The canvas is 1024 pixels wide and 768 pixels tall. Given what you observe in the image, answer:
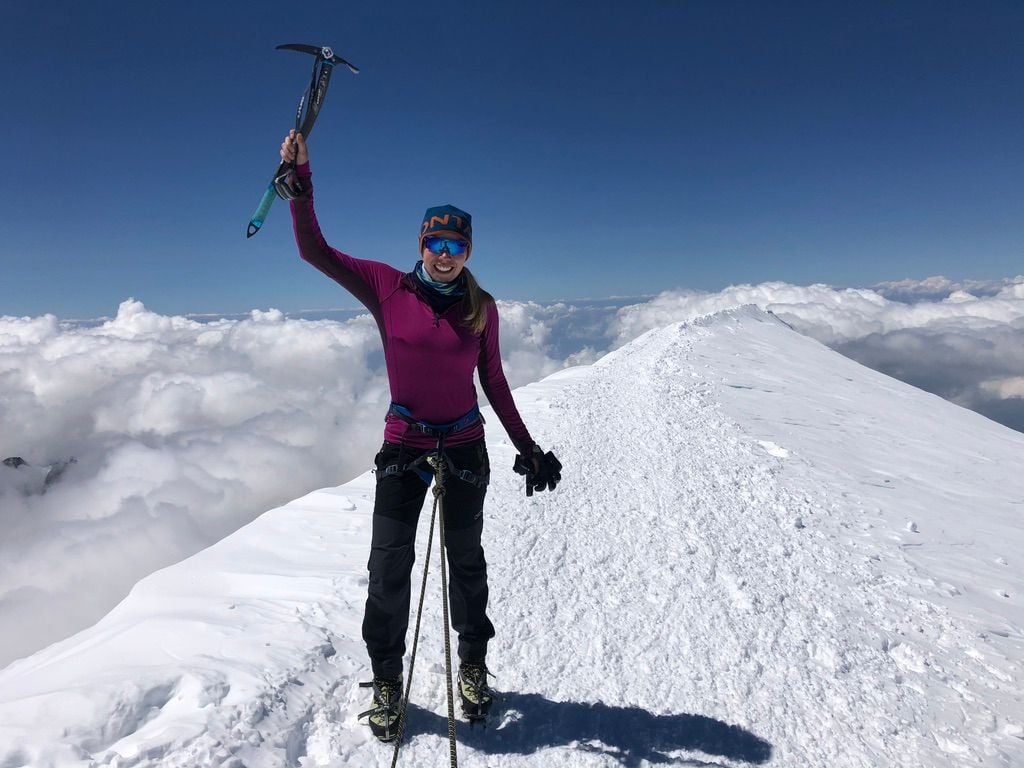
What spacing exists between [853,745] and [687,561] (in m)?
2.38

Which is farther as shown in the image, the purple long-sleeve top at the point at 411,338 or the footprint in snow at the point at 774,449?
the footprint in snow at the point at 774,449

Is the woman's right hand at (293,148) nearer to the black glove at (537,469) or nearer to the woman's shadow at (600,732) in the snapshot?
the black glove at (537,469)

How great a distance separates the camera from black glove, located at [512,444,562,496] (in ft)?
12.5

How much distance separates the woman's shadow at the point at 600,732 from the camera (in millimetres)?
3338

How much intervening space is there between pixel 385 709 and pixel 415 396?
1.93m

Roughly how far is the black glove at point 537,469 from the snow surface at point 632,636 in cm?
149

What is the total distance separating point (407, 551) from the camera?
3.15m

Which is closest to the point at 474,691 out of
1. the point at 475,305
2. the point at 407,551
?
the point at 407,551

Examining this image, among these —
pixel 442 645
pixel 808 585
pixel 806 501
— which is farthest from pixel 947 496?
pixel 442 645

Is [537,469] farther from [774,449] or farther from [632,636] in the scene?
[774,449]

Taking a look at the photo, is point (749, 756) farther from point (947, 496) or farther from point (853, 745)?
point (947, 496)

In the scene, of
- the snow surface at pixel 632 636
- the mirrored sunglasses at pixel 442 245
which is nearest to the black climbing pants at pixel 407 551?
the snow surface at pixel 632 636

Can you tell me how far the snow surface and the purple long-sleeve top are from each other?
193 cm

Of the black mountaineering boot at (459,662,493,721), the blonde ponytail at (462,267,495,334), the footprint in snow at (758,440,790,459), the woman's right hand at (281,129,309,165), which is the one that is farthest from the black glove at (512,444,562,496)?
the footprint in snow at (758,440,790,459)
